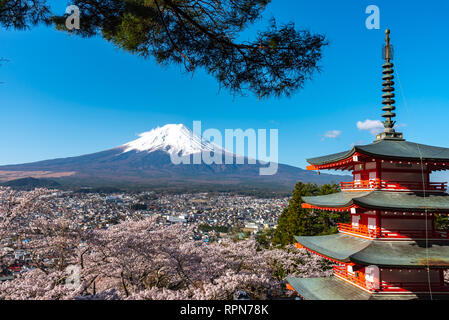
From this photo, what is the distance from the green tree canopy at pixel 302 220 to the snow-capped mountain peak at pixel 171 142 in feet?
227

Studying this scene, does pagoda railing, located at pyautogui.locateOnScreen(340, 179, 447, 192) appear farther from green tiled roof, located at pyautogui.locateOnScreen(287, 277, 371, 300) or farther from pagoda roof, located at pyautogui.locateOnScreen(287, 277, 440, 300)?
green tiled roof, located at pyautogui.locateOnScreen(287, 277, 371, 300)

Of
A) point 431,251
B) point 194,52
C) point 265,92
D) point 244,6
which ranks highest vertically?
point 244,6

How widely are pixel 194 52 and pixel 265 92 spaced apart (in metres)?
1.32

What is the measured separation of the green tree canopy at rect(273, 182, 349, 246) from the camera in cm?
1739

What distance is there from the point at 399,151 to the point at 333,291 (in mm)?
3395

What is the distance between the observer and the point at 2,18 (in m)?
3.90

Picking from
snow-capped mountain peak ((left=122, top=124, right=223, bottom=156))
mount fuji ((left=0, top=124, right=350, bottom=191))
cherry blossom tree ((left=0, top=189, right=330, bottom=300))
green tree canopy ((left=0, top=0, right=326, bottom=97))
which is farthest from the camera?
snow-capped mountain peak ((left=122, top=124, right=223, bottom=156))

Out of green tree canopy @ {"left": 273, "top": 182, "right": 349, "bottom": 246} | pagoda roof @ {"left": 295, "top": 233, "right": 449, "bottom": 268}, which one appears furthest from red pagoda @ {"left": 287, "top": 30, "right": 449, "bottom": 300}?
green tree canopy @ {"left": 273, "top": 182, "right": 349, "bottom": 246}

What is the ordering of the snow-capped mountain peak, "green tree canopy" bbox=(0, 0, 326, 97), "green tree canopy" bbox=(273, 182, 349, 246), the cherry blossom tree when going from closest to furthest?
"green tree canopy" bbox=(0, 0, 326, 97) < the cherry blossom tree < "green tree canopy" bbox=(273, 182, 349, 246) < the snow-capped mountain peak

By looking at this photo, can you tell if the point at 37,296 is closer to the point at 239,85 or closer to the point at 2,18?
the point at 2,18

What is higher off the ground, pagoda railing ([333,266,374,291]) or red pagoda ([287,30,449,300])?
red pagoda ([287,30,449,300])

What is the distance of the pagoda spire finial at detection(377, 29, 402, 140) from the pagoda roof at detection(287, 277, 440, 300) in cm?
344
